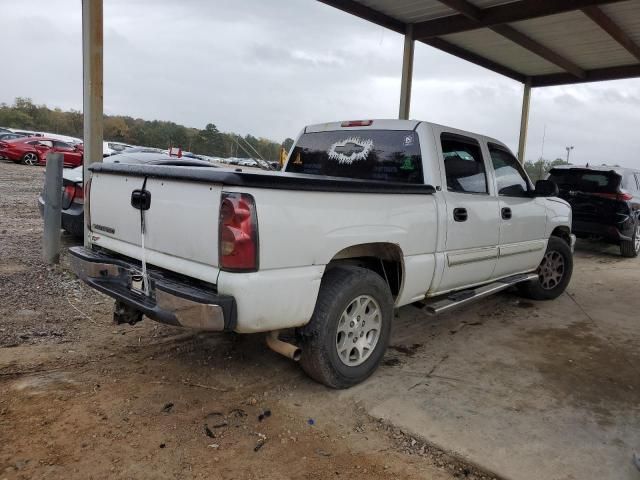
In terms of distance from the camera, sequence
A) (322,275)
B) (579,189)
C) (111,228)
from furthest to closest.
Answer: (579,189) → (111,228) → (322,275)

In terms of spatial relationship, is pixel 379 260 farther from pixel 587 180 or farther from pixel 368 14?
pixel 587 180

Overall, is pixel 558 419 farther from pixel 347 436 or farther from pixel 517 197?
pixel 517 197

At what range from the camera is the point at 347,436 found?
294 centimetres

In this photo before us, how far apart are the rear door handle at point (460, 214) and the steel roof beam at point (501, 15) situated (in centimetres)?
577

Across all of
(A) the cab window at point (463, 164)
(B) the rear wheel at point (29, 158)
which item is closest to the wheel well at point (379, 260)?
(A) the cab window at point (463, 164)

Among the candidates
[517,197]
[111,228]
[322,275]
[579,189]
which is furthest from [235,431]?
[579,189]

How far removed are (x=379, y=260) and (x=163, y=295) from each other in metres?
1.68

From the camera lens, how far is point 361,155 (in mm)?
4383

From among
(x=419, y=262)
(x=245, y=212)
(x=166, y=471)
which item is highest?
(x=245, y=212)

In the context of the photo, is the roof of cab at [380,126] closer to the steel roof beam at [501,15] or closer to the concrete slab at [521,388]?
the concrete slab at [521,388]

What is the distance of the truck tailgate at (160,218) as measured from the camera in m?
2.78

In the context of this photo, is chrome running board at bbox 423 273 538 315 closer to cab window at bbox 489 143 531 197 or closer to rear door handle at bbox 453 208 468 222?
rear door handle at bbox 453 208 468 222

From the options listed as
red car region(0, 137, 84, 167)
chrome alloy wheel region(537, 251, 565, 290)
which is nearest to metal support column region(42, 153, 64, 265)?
chrome alloy wheel region(537, 251, 565, 290)

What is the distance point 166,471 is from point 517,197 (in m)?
4.14
